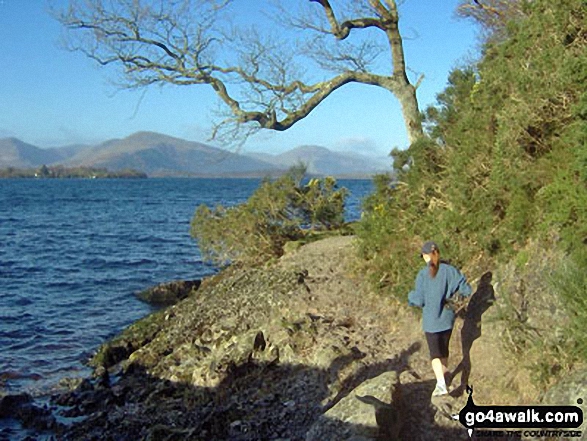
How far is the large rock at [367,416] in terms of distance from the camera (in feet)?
20.9

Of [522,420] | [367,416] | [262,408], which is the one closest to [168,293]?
[262,408]

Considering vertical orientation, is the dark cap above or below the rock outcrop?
above

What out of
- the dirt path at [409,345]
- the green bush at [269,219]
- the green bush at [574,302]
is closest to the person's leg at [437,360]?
the dirt path at [409,345]

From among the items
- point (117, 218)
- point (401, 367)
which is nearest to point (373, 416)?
point (401, 367)

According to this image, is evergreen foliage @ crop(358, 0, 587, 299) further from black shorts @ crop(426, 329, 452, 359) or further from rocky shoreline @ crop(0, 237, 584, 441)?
black shorts @ crop(426, 329, 452, 359)

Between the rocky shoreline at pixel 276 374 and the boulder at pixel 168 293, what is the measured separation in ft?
19.0

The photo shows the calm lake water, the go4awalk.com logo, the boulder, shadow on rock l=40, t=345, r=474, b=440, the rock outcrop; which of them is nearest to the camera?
the go4awalk.com logo

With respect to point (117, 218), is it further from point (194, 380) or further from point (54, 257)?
point (194, 380)

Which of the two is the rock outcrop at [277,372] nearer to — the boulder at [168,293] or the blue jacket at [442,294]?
the blue jacket at [442,294]

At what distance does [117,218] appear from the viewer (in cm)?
5200

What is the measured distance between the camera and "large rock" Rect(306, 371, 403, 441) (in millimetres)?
6363

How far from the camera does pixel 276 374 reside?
9.49 meters

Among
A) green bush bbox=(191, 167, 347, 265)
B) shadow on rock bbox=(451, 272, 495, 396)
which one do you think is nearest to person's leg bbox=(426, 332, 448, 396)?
shadow on rock bbox=(451, 272, 495, 396)

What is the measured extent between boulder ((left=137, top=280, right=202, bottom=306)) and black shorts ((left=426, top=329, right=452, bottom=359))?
13.4 metres
